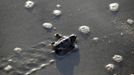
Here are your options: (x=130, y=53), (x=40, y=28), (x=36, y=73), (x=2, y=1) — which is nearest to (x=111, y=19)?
(x=130, y=53)

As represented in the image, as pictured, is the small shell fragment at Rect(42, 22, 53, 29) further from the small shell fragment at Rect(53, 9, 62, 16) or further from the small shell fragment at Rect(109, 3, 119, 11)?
the small shell fragment at Rect(109, 3, 119, 11)

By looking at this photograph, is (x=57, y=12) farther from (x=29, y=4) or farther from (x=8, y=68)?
(x=8, y=68)

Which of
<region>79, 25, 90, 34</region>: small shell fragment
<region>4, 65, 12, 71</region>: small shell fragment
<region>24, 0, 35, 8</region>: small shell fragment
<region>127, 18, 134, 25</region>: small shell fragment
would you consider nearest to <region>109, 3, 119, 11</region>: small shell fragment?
<region>127, 18, 134, 25</region>: small shell fragment

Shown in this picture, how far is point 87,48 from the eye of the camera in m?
2.25

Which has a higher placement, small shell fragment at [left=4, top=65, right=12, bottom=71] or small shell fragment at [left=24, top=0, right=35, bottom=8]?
small shell fragment at [left=24, top=0, right=35, bottom=8]

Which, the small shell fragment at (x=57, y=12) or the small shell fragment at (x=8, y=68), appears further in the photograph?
the small shell fragment at (x=57, y=12)

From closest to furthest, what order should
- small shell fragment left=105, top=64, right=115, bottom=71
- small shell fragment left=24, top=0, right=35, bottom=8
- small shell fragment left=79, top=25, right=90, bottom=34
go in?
1. small shell fragment left=105, top=64, right=115, bottom=71
2. small shell fragment left=79, top=25, right=90, bottom=34
3. small shell fragment left=24, top=0, right=35, bottom=8

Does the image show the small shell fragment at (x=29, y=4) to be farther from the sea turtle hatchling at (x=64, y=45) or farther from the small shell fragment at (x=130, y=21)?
the small shell fragment at (x=130, y=21)

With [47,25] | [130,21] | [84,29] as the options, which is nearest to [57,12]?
[47,25]

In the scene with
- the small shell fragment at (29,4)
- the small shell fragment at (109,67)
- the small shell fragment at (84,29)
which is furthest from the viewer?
the small shell fragment at (29,4)

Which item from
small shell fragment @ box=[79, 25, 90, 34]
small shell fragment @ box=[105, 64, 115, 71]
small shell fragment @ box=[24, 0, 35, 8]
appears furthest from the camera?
small shell fragment @ box=[24, 0, 35, 8]

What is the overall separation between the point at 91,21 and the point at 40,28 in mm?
395

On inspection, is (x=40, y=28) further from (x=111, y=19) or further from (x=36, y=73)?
(x=111, y=19)

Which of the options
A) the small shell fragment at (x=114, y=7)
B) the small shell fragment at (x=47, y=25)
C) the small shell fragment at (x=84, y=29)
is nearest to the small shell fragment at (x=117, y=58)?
the small shell fragment at (x=84, y=29)
